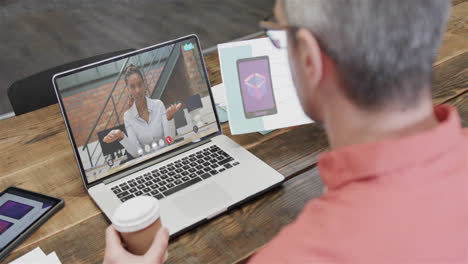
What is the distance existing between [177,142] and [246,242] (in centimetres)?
38

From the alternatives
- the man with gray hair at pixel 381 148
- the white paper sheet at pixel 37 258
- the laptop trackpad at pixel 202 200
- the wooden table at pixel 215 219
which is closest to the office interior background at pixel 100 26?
the wooden table at pixel 215 219

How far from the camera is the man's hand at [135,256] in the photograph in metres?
0.81

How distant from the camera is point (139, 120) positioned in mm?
1169

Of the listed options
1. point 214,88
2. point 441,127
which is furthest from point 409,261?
point 214,88

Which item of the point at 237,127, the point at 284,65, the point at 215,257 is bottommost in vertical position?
the point at 215,257

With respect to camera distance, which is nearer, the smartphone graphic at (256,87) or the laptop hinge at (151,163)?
the laptop hinge at (151,163)

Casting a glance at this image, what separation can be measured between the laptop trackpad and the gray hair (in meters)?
0.49

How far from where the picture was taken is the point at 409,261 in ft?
1.82

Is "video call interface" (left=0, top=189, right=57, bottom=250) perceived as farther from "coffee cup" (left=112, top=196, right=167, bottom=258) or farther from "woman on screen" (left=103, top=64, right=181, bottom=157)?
"coffee cup" (left=112, top=196, right=167, bottom=258)

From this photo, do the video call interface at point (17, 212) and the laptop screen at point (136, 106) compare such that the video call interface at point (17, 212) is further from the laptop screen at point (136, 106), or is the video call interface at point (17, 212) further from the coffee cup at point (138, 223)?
the coffee cup at point (138, 223)

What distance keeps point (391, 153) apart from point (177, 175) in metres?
0.67

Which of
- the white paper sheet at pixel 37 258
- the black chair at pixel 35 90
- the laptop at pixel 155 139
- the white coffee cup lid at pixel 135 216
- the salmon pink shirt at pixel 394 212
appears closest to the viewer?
the salmon pink shirt at pixel 394 212

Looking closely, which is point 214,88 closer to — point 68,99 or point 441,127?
point 68,99
